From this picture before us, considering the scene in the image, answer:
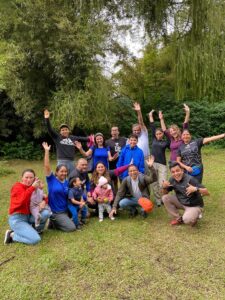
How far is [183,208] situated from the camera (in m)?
5.38

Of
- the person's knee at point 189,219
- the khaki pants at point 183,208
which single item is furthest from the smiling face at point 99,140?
the person's knee at point 189,219

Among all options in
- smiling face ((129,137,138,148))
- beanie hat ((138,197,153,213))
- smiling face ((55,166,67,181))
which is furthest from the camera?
smiling face ((129,137,138,148))

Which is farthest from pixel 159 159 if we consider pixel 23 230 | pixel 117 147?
pixel 23 230

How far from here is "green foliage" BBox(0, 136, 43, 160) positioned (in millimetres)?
14156

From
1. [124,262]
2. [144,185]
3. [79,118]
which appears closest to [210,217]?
[144,185]

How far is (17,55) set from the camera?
11734 mm

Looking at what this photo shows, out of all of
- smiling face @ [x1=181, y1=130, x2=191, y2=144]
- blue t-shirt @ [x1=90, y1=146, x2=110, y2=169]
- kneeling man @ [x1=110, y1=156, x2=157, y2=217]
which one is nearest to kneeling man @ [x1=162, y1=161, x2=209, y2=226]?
kneeling man @ [x1=110, y1=156, x2=157, y2=217]

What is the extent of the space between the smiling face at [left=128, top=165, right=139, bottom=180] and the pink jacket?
462 mm

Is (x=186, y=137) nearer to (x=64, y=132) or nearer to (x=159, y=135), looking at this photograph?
(x=159, y=135)

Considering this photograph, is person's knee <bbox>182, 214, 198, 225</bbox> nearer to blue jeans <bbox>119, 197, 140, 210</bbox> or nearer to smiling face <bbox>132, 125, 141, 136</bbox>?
blue jeans <bbox>119, 197, 140, 210</bbox>

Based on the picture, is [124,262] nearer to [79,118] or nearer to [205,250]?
[205,250]

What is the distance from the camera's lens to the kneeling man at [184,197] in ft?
16.8

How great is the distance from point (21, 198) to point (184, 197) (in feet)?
7.83

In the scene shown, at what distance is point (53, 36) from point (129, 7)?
2.90 meters
